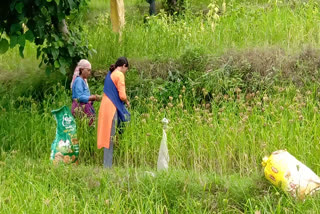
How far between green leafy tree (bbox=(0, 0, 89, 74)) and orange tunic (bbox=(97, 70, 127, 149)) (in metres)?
1.18

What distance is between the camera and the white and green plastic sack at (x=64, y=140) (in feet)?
21.1

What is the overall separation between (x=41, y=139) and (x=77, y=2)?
1.82 metres

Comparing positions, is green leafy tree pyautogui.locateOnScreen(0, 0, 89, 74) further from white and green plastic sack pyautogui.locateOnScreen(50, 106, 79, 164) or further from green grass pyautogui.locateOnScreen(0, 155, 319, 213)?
green grass pyautogui.locateOnScreen(0, 155, 319, 213)

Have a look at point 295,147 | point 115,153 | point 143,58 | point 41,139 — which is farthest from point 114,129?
point 143,58

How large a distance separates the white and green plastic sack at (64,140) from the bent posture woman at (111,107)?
0.93ft

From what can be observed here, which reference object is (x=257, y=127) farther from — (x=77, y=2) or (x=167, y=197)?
(x=77, y=2)

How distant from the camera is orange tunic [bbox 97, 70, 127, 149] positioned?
648 centimetres

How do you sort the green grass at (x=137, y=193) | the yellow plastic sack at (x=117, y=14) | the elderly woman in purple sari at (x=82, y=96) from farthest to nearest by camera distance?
1. the yellow plastic sack at (x=117, y=14)
2. the elderly woman in purple sari at (x=82, y=96)
3. the green grass at (x=137, y=193)

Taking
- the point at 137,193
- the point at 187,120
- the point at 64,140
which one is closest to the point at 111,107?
the point at 64,140

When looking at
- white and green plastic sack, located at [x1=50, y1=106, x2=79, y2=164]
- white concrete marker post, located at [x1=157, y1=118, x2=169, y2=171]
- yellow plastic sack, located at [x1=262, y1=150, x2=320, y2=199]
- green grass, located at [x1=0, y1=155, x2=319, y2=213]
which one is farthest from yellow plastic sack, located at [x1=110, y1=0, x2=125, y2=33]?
yellow plastic sack, located at [x1=262, y1=150, x2=320, y2=199]

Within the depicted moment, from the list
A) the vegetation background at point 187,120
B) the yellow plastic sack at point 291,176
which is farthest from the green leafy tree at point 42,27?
the yellow plastic sack at point 291,176

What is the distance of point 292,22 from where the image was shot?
9.33 metres

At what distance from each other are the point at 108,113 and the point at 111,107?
7 cm

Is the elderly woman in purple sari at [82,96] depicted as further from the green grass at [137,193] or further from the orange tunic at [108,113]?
the green grass at [137,193]
